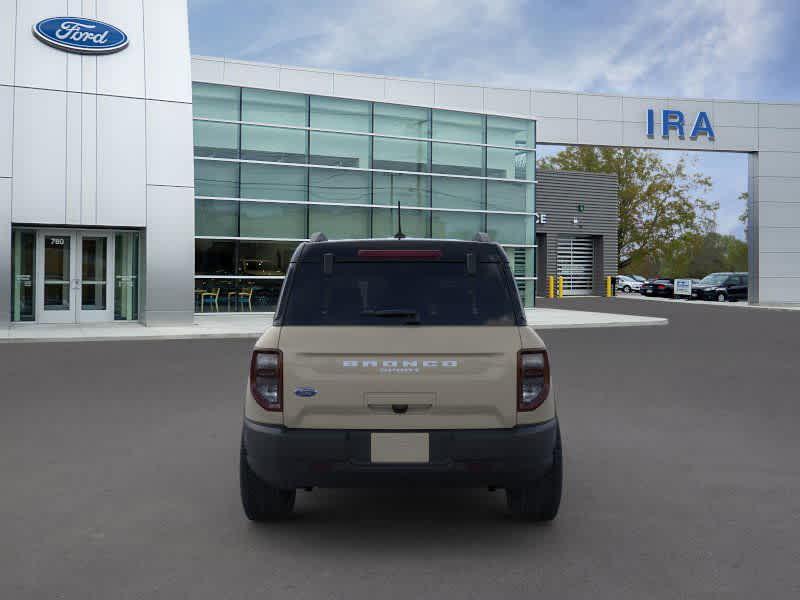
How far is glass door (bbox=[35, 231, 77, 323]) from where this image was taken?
23.2 m

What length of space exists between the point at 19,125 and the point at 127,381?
12.8 meters

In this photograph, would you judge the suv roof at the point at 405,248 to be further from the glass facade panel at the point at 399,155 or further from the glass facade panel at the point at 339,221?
the glass facade panel at the point at 399,155

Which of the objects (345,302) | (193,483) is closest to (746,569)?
(345,302)

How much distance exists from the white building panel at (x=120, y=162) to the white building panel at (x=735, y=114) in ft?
87.8

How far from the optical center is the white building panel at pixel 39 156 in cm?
2186

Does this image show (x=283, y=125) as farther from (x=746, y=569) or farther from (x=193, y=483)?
(x=746, y=569)

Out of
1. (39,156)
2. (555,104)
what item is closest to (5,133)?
(39,156)

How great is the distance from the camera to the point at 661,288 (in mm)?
52719

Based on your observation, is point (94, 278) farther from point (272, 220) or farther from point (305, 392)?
point (305, 392)

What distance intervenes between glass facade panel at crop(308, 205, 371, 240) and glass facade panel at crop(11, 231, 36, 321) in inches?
344

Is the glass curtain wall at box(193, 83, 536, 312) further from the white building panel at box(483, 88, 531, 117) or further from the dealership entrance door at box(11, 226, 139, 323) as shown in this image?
the white building panel at box(483, 88, 531, 117)

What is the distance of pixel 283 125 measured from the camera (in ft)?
92.7

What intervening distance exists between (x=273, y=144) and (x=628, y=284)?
44854mm

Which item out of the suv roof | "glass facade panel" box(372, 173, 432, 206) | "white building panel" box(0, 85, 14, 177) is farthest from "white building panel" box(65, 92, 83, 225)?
the suv roof
